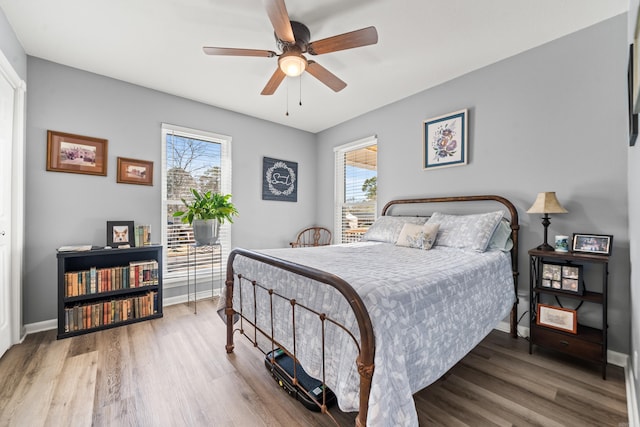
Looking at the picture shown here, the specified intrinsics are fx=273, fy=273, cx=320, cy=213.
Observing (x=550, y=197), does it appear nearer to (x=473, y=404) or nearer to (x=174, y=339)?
(x=473, y=404)

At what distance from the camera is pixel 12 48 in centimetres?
219

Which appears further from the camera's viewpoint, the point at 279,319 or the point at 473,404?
the point at 279,319

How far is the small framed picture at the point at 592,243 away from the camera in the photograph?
6.40 feet

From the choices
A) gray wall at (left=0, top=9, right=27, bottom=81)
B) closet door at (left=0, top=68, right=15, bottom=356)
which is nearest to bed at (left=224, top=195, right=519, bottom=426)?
closet door at (left=0, top=68, right=15, bottom=356)

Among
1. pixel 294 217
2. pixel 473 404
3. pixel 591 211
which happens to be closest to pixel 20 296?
pixel 294 217

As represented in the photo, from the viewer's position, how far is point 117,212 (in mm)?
2992

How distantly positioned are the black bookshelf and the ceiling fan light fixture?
2.26 meters

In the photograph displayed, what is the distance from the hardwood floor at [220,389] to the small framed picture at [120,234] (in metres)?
0.92

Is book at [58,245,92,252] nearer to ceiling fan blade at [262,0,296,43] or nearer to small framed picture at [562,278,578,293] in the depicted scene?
ceiling fan blade at [262,0,296,43]

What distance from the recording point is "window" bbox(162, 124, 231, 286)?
3.37m

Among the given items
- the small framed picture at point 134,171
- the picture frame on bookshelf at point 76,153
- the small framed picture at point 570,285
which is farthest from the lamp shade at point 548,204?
the picture frame on bookshelf at point 76,153

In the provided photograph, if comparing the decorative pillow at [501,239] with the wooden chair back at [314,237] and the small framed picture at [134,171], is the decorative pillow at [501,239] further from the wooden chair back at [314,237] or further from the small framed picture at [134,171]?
the small framed picture at [134,171]

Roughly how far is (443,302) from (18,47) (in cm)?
384

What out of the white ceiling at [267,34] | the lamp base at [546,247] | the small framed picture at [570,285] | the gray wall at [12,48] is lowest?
the small framed picture at [570,285]
